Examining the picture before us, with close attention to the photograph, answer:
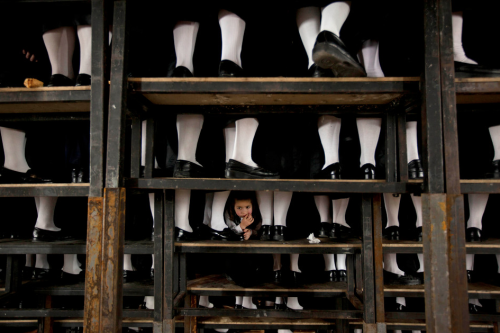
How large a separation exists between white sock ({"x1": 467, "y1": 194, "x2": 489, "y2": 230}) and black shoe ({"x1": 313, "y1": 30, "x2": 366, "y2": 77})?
4.05ft

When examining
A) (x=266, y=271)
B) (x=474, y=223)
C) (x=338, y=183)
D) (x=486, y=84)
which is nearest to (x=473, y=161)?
(x=474, y=223)

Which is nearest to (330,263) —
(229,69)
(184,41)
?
(229,69)

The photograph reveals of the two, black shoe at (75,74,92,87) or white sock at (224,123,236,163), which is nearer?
black shoe at (75,74,92,87)

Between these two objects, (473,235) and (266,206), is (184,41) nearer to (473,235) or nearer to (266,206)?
(266,206)

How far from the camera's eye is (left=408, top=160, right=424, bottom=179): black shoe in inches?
56.1

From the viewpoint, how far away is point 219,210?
1550 millimetres

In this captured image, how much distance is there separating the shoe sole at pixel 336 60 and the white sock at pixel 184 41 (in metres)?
0.63

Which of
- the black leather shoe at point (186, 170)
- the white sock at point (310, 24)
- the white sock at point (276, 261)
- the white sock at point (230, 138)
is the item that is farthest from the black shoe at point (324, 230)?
the white sock at point (310, 24)

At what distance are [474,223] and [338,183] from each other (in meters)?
1.14

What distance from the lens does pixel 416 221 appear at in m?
1.64

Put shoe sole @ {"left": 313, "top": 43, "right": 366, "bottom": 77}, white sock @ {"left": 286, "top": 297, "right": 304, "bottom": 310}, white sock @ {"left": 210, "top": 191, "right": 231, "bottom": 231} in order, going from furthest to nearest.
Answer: white sock @ {"left": 286, "top": 297, "right": 304, "bottom": 310} → white sock @ {"left": 210, "top": 191, "right": 231, "bottom": 231} → shoe sole @ {"left": 313, "top": 43, "right": 366, "bottom": 77}

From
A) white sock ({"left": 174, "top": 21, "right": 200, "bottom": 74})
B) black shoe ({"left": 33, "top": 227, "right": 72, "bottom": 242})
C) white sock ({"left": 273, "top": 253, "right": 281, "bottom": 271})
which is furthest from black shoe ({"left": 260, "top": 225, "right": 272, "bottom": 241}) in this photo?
black shoe ({"left": 33, "top": 227, "right": 72, "bottom": 242})

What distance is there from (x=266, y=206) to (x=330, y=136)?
0.54 metres

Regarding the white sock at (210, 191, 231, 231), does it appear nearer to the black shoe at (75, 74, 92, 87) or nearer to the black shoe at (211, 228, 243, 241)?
the black shoe at (211, 228, 243, 241)
